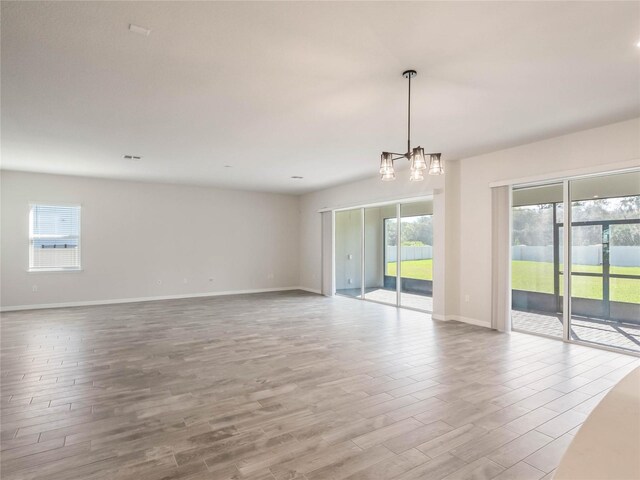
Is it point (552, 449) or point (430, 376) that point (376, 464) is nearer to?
point (552, 449)

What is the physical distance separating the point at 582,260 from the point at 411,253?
3014 mm

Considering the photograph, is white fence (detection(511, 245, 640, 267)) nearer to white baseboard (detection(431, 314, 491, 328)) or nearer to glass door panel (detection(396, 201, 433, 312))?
white baseboard (detection(431, 314, 491, 328))

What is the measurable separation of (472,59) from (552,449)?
110 inches

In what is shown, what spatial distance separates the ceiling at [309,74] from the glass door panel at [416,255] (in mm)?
1853

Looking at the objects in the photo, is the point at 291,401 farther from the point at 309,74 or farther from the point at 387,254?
the point at 387,254

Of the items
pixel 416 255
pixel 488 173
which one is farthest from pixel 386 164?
pixel 416 255

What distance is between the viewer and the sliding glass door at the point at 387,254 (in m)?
7.02

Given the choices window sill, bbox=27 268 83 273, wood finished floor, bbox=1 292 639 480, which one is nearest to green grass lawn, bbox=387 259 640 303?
wood finished floor, bbox=1 292 639 480

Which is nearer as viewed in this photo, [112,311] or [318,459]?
[318,459]

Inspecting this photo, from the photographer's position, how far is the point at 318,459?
7.13 feet

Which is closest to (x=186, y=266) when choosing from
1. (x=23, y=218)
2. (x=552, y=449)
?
(x=23, y=218)

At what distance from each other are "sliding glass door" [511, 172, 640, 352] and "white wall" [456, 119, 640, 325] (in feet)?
0.91

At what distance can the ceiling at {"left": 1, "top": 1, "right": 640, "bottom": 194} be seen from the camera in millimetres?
2244

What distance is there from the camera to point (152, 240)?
26.9 ft
